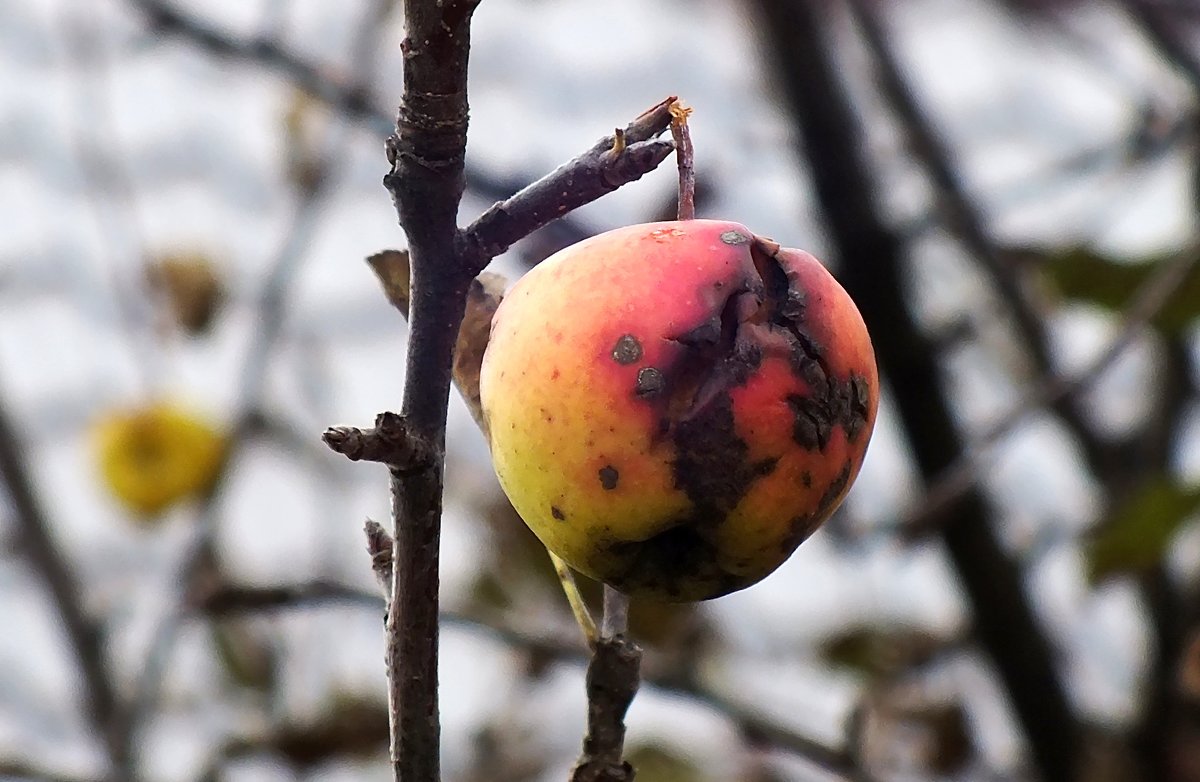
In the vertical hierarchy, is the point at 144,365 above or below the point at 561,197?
above

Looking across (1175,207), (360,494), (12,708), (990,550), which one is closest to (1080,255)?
(990,550)

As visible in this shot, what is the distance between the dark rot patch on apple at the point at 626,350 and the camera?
1.50 ft

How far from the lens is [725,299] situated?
0.47m

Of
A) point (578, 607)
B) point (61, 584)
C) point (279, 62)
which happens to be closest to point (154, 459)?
point (61, 584)

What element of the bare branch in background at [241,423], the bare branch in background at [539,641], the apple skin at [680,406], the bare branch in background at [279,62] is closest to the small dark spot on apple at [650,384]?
the apple skin at [680,406]

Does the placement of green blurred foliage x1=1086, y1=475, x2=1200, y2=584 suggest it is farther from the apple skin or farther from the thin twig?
the thin twig

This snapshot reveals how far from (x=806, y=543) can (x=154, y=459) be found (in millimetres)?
928

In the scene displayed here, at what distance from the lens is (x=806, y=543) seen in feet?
6.11

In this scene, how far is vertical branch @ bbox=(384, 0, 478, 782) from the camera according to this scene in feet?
1.28

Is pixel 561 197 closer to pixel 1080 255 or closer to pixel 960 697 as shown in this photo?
pixel 1080 255

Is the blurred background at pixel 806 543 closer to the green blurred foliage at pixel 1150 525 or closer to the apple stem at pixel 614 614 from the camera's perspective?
the green blurred foliage at pixel 1150 525

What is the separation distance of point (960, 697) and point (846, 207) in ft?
2.07

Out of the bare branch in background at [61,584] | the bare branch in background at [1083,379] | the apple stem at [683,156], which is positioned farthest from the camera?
the bare branch in background at [61,584]

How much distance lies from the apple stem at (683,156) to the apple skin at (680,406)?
35 mm
